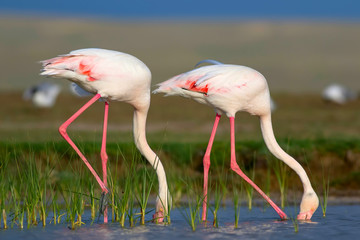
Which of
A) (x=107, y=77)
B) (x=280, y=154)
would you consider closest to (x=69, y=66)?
(x=107, y=77)

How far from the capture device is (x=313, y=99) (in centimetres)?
2714

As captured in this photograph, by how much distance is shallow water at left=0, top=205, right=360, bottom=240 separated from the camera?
6.78m

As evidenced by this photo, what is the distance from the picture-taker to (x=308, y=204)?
757 centimetres

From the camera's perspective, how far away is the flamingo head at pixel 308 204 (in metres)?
7.57

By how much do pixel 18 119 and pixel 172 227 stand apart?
1448cm

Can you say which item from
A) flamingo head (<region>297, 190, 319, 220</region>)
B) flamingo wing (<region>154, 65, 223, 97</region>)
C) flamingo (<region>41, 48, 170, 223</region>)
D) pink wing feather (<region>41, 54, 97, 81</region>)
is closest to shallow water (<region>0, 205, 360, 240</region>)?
flamingo head (<region>297, 190, 319, 220</region>)

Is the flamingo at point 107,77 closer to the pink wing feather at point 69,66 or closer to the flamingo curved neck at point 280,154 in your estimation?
the pink wing feather at point 69,66

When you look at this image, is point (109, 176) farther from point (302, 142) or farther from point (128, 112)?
point (128, 112)

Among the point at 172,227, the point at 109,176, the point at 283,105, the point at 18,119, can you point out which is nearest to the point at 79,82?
the point at 109,176

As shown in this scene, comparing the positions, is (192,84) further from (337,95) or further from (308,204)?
(337,95)

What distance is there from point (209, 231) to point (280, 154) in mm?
1358

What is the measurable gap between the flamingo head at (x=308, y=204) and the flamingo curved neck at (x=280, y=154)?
0.07 m

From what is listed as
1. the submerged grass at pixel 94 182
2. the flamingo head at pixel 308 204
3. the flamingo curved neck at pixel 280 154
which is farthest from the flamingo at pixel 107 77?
the flamingo head at pixel 308 204

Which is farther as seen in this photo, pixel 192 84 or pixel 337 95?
pixel 337 95
